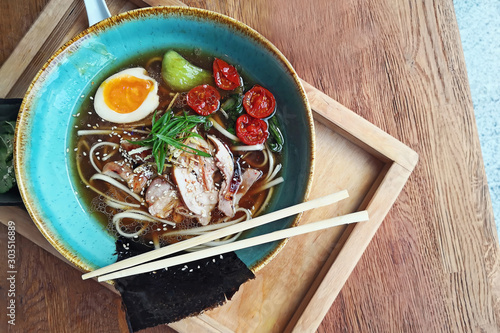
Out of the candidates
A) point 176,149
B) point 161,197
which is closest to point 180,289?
point 161,197

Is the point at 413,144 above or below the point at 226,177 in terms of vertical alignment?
above

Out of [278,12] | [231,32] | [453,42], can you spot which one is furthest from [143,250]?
[453,42]

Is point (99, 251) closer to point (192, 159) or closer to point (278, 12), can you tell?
point (192, 159)

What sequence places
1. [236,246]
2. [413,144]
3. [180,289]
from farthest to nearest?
[413,144], [180,289], [236,246]


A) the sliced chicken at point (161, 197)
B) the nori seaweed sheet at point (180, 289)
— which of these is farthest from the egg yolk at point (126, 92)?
the nori seaweed sheet at point (180, 289)

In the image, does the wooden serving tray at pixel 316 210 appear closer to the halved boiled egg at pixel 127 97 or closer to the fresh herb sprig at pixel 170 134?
the halved boiled egg at pixel 127 97

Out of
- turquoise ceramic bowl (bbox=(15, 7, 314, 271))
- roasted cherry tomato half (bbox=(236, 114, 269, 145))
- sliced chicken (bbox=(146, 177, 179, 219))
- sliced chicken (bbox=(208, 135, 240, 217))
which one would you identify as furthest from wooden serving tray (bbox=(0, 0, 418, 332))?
sliced chicken (bbox=(146, 177, 179, 219))

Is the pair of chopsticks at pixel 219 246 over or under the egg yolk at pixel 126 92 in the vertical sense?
under

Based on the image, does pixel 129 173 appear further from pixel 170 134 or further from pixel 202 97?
pixel 202 97
